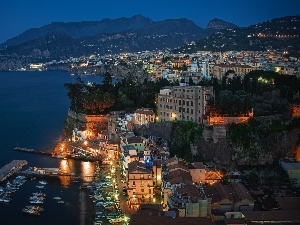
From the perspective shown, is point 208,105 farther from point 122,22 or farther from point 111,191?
point 122,22

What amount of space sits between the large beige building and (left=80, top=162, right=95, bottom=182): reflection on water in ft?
11.8

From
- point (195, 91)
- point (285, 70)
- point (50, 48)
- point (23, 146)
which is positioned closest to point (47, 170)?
point (23, 146)

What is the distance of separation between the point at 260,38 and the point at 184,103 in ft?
94.7

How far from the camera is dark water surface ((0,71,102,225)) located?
14.6 m

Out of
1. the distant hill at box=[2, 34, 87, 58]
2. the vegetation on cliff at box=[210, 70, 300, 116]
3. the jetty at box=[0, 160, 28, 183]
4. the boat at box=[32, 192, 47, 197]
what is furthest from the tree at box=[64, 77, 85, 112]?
the distant hill at box=[2, 34, 87, 58]

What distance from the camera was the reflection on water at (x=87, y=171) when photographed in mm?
17703

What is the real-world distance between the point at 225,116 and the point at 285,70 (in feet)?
28.4

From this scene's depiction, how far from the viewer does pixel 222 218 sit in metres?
12.6

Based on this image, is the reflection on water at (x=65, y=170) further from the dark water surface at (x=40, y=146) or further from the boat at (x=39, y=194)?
the boat at (x=39, y=194)

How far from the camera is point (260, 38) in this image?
44.9 metres

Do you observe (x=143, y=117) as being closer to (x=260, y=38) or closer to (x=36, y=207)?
(x=36, y=207)

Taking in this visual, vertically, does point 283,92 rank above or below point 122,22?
below

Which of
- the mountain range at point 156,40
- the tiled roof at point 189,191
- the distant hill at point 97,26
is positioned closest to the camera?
the tiled roof at point 189,191

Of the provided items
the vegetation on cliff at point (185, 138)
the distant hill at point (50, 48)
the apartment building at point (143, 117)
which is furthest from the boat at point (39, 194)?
the distant hill at point (50, 48)
